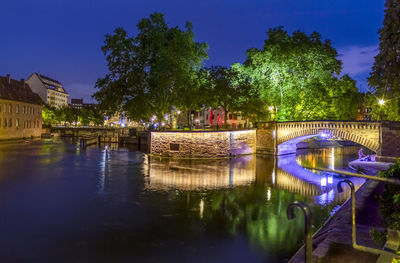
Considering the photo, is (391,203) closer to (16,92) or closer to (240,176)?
(240,176)

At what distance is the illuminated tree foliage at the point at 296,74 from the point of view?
45.7m

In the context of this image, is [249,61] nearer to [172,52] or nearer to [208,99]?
[208,99]

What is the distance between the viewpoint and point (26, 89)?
7144cm

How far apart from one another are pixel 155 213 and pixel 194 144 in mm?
23386

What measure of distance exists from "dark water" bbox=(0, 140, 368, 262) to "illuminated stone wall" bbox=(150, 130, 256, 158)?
30.2ft

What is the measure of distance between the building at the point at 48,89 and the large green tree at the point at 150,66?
107 m

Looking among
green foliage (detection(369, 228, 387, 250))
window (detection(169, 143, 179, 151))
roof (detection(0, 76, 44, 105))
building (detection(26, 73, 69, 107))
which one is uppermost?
building (detection(26, 73, 69, 107))

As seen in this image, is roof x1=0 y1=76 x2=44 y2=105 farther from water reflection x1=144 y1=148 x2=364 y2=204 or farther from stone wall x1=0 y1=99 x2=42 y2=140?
water reflection x1=144 y1=148 x2=364 y2=204

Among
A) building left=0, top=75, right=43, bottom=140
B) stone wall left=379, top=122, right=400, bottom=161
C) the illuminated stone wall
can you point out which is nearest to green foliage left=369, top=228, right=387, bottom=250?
stone wall left=379, top=122, right=400, bottom=161

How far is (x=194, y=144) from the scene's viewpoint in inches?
1563

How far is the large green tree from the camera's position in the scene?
4131cm

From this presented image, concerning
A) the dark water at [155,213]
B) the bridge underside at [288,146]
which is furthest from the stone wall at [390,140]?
the bridge underside at [288,146]

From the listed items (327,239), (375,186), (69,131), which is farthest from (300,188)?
(69,131)

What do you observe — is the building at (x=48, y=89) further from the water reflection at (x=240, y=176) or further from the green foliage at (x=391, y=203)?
the green foliage at (x=391, y=203)
